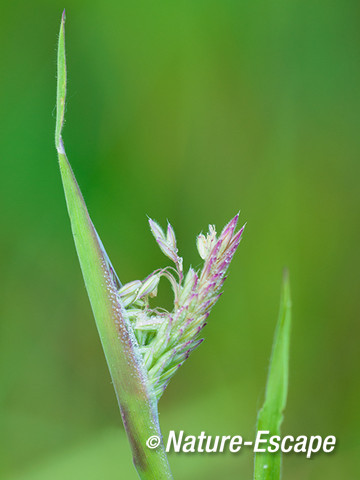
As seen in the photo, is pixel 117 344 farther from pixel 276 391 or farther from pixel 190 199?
pixel 190 199

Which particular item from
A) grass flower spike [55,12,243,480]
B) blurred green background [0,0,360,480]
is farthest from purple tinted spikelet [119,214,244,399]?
blurred green background [0,0,360,480]

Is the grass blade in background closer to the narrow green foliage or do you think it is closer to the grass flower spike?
the grass flower spike

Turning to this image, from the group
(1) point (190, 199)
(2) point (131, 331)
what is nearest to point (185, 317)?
(2) point (131, 331)

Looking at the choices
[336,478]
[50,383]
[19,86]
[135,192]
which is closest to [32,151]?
[19,86]

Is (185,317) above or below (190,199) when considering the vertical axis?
above

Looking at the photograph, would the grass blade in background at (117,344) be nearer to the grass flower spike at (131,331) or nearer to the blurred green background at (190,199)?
the grass flower spike at (131,331)

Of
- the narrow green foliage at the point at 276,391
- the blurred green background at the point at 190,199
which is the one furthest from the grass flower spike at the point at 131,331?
the blurred green background at the point at 190,199
